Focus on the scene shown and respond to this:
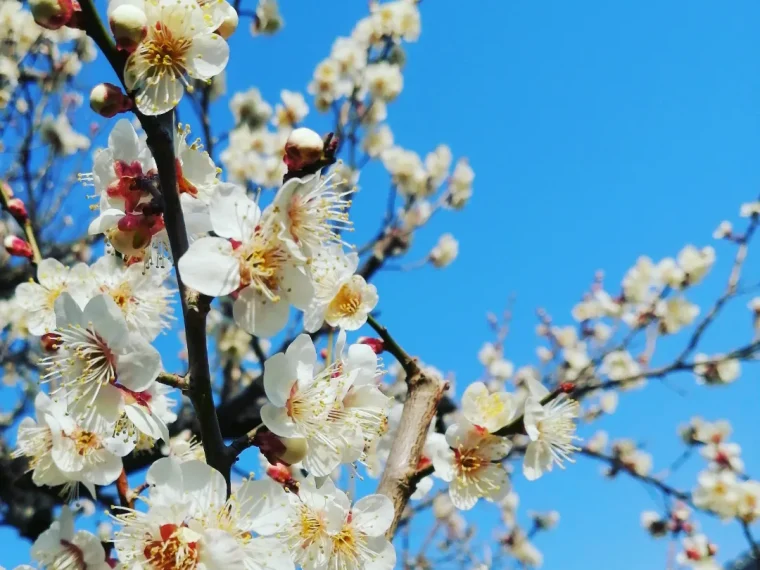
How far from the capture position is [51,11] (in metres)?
0.78

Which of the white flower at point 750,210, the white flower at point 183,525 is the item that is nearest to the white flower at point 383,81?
the white flower at point 750,210

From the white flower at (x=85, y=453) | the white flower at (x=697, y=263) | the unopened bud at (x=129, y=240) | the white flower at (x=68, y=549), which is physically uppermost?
the white flower at (x=697, y=263)

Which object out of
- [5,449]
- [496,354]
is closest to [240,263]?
[5,449]

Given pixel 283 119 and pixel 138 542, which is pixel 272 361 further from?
pixel 283 119

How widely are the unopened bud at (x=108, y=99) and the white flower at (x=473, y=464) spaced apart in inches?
35.5

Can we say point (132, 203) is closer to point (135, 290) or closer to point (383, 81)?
point (135, 290)

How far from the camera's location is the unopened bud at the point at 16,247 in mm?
1565

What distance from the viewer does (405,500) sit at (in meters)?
1.18

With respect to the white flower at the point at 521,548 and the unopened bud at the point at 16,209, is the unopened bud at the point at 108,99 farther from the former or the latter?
the white flower at the point at 521,548

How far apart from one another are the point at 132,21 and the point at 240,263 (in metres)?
0.32

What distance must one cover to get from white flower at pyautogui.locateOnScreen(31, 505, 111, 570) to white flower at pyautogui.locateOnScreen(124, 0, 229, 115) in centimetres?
71

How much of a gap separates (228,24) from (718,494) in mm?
3978

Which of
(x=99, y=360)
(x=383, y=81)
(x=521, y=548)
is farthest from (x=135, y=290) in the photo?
(x=521, y=548)

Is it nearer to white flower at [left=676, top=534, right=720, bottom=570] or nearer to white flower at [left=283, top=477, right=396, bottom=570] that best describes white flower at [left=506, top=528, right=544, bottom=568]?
white flower at [left=676, top=534, right=720, bottom=570]
